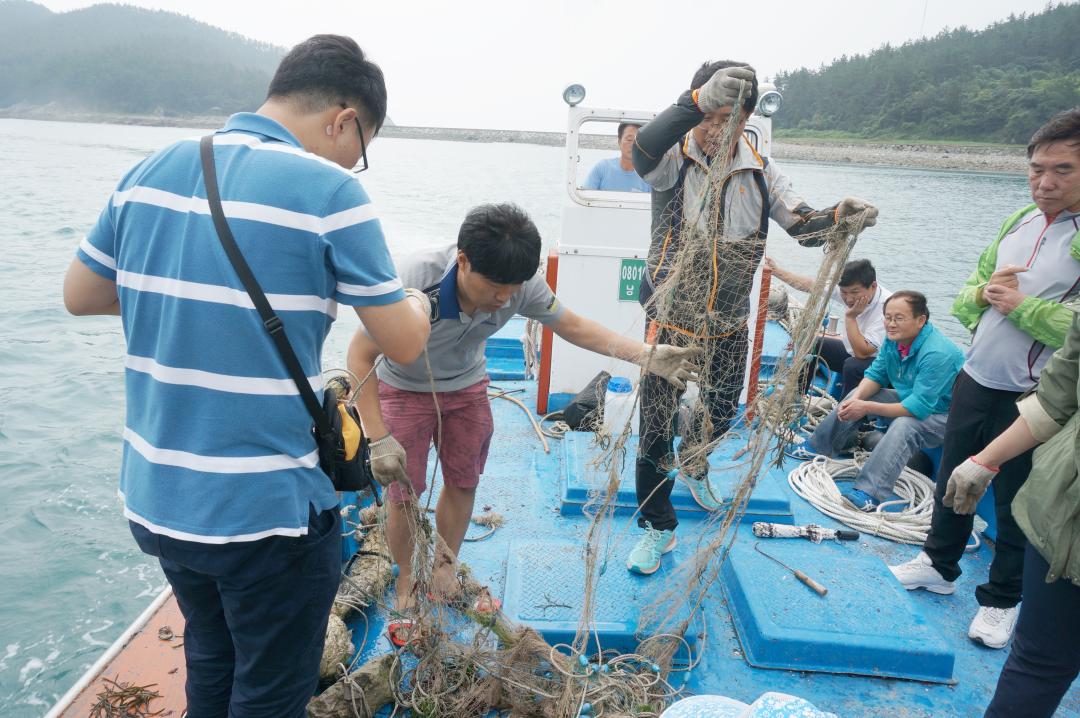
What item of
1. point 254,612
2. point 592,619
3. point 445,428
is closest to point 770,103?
point 445,428

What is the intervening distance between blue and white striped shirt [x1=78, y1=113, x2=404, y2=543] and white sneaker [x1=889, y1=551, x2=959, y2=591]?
2789 millimetres

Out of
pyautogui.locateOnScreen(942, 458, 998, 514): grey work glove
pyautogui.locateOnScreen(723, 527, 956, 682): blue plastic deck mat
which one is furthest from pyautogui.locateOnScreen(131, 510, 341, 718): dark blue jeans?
pyautogui.locateOnScreen(942, 458, 998, 514): grey work glove

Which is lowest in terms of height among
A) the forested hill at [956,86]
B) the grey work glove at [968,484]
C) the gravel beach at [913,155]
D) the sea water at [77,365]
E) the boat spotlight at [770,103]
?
the sea water at [77,365]

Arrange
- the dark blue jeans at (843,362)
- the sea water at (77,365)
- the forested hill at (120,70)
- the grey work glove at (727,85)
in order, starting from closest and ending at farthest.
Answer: the grey work glove at (727,85)
the sea water at (77,365)
the dark blue jeans at (843,362)
the forested hill at (120,70)

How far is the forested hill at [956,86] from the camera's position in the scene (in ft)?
128

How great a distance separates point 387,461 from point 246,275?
3.04ft

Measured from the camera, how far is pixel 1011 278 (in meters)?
2.42

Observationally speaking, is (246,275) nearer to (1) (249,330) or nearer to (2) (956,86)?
(1) (249,330)

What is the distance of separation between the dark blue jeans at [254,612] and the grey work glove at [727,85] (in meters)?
1.56

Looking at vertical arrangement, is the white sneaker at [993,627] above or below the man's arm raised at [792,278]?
below

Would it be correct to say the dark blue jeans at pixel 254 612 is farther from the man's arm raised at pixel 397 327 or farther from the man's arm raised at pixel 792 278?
the man's arm raised at pixel 792 278

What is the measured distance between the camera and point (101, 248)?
1372mm

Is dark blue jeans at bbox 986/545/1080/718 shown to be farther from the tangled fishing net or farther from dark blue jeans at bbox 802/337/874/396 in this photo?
dark blue jeans at bbox 802/337/874/396

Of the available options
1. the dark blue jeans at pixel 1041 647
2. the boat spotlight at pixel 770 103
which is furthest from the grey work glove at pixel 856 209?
the boat spotlight at pixel 770 103
